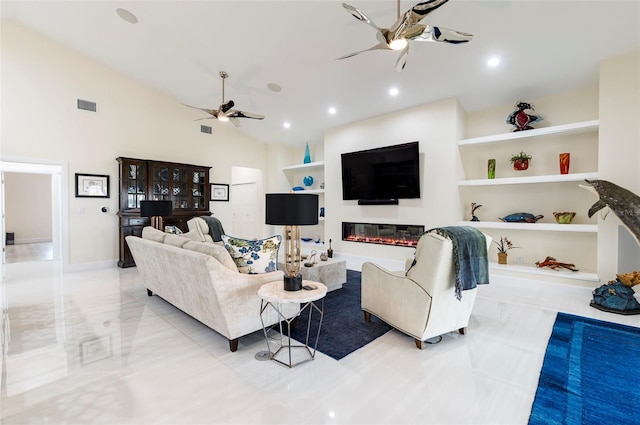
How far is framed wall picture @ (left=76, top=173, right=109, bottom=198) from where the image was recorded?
18.1ft

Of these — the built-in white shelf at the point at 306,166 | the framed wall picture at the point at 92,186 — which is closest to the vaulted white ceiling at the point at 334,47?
the built-in white shelf at the point at 306,166

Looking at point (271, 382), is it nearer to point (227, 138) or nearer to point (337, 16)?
point (337, 16)

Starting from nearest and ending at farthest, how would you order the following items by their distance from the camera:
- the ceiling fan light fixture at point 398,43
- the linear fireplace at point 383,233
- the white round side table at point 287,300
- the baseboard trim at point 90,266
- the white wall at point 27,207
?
the white round side table at point 287,300 → the ceiling fan light fixture at point 398,43 → the baseboard trim at point 90,266 → the linear fireplace at point 383,233 → the white wall at point 27,207

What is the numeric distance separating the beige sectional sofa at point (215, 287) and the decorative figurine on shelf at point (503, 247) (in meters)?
3.80

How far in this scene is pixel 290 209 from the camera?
231 centimetres

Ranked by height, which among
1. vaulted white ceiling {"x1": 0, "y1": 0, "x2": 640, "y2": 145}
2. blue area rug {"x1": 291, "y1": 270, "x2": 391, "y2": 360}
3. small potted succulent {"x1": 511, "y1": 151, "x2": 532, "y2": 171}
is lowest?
blue area rug {"x1": 291, "y1": 270, "x2": 391, "y2": 360}

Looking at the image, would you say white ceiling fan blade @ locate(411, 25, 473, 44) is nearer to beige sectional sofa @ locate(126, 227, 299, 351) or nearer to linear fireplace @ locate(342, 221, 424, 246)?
beige sectional sofa @ locate(126, 227, 299, 351)

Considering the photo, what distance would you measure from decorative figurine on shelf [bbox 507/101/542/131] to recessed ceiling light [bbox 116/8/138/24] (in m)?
5.87

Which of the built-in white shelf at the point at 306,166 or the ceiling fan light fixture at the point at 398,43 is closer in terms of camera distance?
the ceiling fan light fixture at the point at 398,43

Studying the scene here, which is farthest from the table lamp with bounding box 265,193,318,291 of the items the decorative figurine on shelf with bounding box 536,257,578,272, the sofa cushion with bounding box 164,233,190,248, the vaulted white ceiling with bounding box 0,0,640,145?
the decorative figurine on shelf with bounding box 536,257,578,272

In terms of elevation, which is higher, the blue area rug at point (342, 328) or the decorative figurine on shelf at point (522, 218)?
the decorative figurine on shelf at point (522, 218)

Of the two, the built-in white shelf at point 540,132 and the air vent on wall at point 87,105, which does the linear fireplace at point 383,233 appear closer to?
the built-in white shelf at point 540,132

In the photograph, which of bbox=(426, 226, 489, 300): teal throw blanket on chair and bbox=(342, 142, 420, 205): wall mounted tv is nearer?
bbox=(426, 226, 489, 300): teal throw blanket on chair

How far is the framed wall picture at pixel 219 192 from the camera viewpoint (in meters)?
7.39
